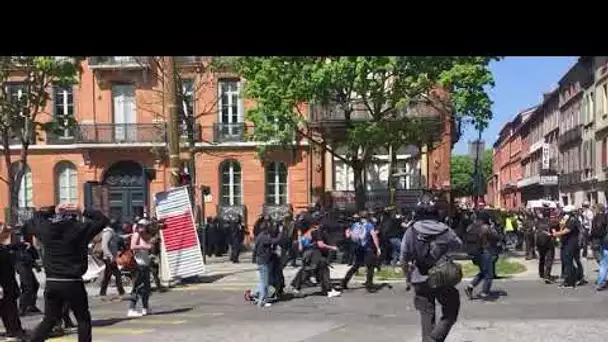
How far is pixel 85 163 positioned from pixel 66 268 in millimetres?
30007

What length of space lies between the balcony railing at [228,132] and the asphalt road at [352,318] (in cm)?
2227

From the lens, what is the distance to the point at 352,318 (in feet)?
39.0

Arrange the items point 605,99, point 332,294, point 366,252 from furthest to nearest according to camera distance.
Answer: point 605,99 → point 366,252 → point 332,294

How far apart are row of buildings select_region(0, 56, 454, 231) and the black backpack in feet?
91.4

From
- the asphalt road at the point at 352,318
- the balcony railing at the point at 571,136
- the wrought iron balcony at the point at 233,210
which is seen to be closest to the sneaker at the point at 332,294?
the asphalt road at the point at 352,318

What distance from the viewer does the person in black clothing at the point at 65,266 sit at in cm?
870

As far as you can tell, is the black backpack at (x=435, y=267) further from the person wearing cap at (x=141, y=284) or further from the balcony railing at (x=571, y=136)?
the balcony railing at (x=571, y=136)

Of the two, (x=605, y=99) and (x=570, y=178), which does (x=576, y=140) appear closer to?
(x=570, y=178)

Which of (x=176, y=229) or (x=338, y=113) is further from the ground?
(x=338, y=113)

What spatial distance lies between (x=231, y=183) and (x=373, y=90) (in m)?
13.2

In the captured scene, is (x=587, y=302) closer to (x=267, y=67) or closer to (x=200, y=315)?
(x=200, y=315)

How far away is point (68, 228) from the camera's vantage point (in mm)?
9016

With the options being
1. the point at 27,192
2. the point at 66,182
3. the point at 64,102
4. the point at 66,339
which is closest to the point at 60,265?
the point at 66,339
